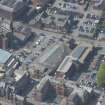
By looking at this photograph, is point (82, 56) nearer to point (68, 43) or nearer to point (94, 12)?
point (68, 43)

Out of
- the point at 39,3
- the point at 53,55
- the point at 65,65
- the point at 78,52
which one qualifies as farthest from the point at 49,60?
the point at 39,3

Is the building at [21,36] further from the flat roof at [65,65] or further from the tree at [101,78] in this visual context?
the tree at [101,78]

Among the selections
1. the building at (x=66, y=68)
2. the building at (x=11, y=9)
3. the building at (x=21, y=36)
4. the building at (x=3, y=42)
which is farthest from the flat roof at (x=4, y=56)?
the building at (x=11, y=9)

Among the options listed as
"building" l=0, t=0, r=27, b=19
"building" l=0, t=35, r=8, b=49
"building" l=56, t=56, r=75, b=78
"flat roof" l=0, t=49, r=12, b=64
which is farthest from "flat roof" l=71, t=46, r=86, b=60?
"building" l=0, t=0, r=27, b=19

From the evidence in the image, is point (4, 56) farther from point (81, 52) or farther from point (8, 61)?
point (81, 52)

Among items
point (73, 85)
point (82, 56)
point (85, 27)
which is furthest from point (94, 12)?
point (73, 85)

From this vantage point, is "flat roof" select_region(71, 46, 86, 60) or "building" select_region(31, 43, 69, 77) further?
"flat roof" select_region(71, 46, 86, 60)

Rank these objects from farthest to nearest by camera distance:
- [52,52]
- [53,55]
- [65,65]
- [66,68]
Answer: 1. [52,52]
2. [53,55]
3. [65,65]
4. [66,68]

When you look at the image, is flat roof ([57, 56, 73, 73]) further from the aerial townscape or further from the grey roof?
the grey roof
